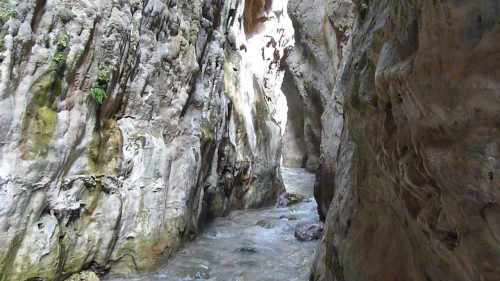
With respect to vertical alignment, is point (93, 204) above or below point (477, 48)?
below

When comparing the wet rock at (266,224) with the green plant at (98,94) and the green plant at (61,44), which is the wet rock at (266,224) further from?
the green plant at (61,44)

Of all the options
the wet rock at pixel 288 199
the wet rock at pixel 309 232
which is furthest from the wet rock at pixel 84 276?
the wet rock at pixel 288 199

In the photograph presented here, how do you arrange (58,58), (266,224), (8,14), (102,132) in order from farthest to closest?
(266,224)
(102,132)
(58,58)
(8,14)

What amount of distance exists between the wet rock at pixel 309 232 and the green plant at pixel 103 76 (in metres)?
5.60

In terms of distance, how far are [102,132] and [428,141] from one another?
534 centimetres

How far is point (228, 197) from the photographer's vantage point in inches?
481

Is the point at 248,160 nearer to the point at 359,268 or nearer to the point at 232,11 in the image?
the point at 232,11

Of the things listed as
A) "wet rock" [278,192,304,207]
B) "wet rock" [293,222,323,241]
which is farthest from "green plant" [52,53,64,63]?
"wet rock" [278,192,304,207]

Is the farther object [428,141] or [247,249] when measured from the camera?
[247,249]

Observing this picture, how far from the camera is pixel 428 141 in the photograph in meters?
2.06

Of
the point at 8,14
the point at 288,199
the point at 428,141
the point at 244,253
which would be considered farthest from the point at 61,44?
the point at 288,199

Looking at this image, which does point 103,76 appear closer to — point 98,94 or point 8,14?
point 98,94

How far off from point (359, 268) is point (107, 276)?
420 cm

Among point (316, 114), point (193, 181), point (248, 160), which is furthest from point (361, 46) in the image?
point (316, 114)
